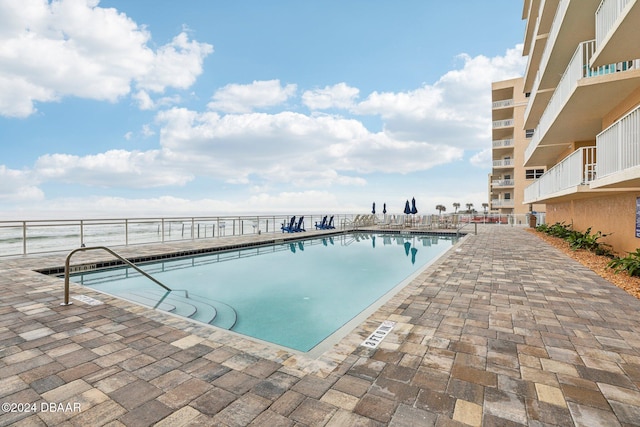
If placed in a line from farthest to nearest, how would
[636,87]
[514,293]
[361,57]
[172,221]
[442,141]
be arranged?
[442,141] < [361,57] < [172,221] < [636,87] < [514,293]

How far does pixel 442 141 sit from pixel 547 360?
2145 cm

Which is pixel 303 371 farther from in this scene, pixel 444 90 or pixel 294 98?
pixel 444 90

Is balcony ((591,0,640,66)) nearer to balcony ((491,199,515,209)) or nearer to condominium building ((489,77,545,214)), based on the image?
condominium building ((489,77,545,214))

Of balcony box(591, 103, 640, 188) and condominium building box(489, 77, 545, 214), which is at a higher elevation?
condominium building box(489, 77, 545, 214)

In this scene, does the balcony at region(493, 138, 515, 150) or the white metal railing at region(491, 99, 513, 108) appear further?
the balcony at region(493, 138, 515, 150)

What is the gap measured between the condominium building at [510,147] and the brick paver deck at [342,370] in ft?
87.3

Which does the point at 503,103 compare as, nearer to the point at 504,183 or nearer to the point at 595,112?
the point at 504,183

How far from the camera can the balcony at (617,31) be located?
15.8 feet

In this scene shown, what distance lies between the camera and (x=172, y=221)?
409 inches

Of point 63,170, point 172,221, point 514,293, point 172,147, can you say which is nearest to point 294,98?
point 172,147

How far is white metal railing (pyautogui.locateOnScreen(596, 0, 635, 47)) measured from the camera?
5012mm

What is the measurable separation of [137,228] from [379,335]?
11714 millimetres

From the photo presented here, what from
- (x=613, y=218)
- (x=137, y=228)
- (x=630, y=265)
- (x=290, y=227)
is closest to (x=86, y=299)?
(x=630, y=265)

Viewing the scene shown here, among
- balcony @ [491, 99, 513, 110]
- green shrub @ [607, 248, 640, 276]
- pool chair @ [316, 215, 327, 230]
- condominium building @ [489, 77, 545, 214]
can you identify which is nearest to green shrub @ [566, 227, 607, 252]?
green shrub @ [607, 248, 640, 276]
